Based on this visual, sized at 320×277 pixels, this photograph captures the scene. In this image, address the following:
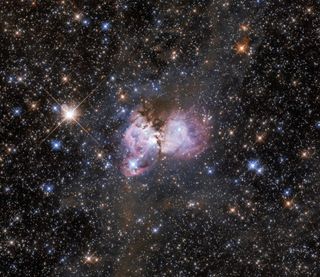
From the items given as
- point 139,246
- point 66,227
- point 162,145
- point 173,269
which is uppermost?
point 162,145

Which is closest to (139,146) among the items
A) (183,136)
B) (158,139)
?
(158,139)

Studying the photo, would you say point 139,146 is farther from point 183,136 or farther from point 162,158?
point 183,136

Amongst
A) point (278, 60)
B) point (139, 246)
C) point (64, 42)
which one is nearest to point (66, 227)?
point (139, 246)

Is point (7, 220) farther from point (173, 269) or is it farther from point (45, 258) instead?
point (173, 269)

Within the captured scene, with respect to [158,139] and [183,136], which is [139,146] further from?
[183,136]
